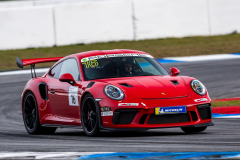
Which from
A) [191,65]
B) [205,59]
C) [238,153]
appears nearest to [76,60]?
[238,153]

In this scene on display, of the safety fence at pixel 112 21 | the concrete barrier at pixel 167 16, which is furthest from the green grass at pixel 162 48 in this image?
the concrete barrier at pixel 167 16

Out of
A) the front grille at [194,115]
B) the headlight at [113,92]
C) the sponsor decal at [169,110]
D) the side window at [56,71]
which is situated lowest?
the front grille at [194,115]

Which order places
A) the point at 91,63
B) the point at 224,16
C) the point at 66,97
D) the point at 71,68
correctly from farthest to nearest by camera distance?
the point at 224,16 < the point at 71,68 < the point at 91,63 < the point at 66,97

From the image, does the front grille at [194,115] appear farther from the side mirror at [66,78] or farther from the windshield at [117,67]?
the side mirror at [66,78]

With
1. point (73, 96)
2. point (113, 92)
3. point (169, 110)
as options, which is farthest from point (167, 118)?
point (73, 96)

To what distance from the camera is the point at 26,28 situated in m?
20.2

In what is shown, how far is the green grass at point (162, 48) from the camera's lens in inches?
755

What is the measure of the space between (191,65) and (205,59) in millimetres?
1386

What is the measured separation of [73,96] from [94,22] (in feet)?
46.0

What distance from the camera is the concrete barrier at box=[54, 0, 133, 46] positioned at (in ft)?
67.7

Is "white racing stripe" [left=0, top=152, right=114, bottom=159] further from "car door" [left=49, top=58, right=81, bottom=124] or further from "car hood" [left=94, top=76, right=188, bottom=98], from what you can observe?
"car door" [left=49, top=58, right=81, bottom=124]

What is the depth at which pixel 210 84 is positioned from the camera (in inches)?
527

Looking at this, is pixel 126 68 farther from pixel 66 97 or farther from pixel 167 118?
pixel 167 118

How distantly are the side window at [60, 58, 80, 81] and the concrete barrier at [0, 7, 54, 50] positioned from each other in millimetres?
12764
